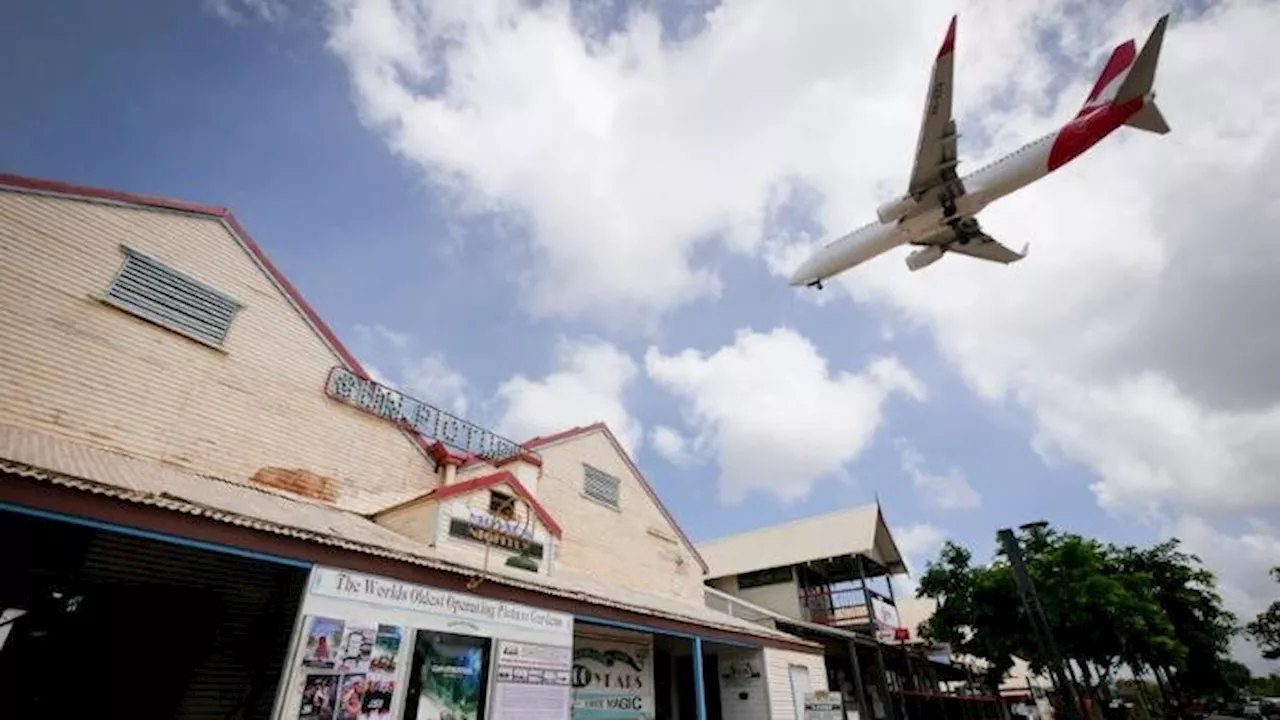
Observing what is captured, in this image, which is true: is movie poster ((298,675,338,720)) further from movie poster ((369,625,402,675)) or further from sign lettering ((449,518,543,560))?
sign lettering ((449,518,543,560))

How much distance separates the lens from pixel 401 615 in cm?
841

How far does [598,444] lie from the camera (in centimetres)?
2019

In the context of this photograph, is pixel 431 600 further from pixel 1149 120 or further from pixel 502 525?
pixel 1149 120

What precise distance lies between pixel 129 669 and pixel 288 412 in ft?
17.0

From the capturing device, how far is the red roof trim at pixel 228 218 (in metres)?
10.3

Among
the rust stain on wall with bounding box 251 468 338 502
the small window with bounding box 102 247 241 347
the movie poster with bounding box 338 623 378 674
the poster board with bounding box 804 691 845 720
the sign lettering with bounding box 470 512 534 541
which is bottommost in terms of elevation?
the poster board with bounding box 804 691 845 720

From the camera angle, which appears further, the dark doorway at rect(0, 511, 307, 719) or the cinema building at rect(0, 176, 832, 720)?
the dark doorway at rect(0, 511, 307, 719)

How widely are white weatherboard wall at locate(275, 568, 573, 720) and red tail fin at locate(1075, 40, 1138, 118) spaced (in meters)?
13.7

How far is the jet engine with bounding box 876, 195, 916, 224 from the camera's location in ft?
43.5

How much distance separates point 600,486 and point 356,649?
11983 millimetres

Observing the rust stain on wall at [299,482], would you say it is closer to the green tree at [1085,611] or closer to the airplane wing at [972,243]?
the airplane wing at [972,243]

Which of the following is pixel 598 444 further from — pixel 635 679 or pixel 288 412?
pixel 288 412

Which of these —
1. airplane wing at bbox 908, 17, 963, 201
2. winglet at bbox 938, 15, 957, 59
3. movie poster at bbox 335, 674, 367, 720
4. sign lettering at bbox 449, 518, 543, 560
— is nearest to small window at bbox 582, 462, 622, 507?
sign lettering at bbox 449, 518, 543, 560

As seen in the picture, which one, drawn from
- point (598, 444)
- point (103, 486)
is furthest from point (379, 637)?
point (598, 444)
